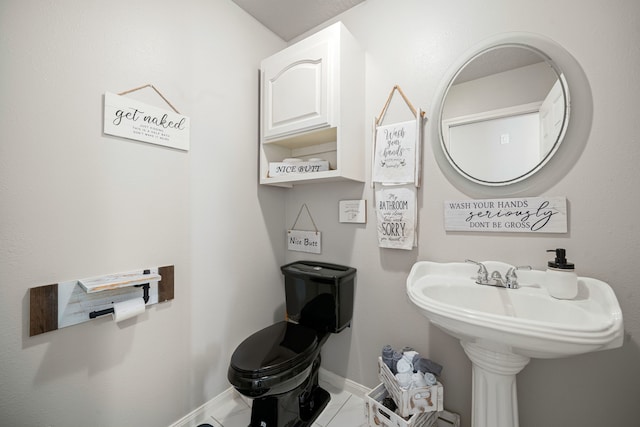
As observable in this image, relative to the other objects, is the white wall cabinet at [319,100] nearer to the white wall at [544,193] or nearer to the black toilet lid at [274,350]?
the white wall at [544,193]

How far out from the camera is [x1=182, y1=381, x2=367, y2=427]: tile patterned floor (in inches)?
49.9

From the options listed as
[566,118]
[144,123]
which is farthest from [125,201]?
[566,118]

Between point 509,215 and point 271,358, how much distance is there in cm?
120

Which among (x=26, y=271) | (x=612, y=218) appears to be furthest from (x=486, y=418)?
(x=26, y=271)

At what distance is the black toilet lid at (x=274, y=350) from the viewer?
1020 millimetres

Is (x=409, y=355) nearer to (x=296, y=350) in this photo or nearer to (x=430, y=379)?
(x=430, y=379)

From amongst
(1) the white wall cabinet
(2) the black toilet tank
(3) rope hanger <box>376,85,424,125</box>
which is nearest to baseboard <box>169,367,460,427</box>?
(2) the black toilet tank

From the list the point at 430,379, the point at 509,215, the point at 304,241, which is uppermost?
the point at 509,215

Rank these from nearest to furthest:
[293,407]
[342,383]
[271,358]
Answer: [271,358], [293,407], [342,383]

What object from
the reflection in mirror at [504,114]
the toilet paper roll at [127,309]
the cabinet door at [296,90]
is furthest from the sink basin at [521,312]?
the toilet paper roll at [127,309]

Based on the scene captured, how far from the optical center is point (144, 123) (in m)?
1.08

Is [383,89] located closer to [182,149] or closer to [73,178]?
[182,149]

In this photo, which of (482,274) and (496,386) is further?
(482,274)

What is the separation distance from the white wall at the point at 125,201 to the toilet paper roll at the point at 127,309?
0.11 metres
